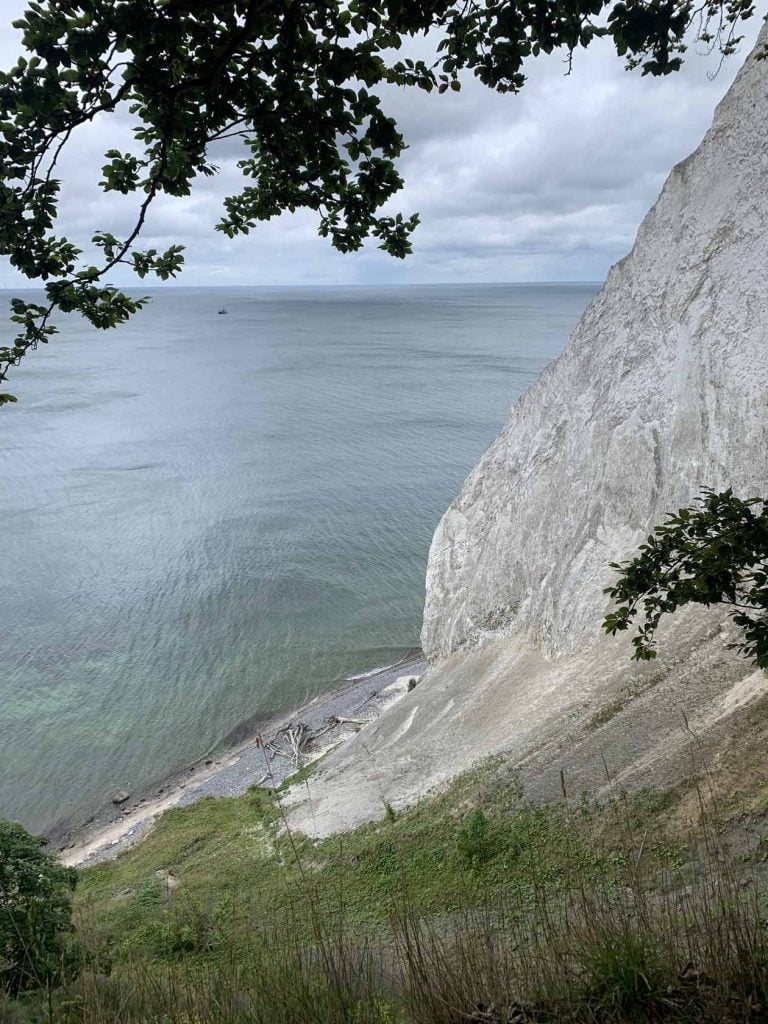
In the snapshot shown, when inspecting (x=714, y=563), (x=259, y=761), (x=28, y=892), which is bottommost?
(x=259, y=761)

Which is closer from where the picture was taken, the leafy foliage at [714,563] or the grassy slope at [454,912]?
the grassy slope at [454,912]

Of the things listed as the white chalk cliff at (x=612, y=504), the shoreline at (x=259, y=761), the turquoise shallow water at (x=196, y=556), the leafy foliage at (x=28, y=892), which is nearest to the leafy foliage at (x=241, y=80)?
the leafy foliage at (x=28, y=892)

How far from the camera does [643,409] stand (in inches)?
803

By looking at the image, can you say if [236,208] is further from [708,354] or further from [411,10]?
[708,354]

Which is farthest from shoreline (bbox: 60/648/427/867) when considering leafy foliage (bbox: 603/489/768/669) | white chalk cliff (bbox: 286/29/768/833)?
leafy foliage (bbox: 603/489/768/669)

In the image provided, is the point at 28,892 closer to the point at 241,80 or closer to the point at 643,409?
the point at 241,80

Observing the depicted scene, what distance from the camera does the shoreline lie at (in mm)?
25156

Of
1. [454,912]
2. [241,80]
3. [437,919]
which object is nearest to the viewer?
[241,80]

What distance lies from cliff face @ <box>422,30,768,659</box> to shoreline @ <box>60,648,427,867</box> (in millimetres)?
7512

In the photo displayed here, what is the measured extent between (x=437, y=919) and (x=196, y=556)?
36.6 m

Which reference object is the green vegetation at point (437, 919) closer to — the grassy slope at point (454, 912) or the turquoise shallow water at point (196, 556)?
the grassy slope at point (454, 912)

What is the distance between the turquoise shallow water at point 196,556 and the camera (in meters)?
31.2

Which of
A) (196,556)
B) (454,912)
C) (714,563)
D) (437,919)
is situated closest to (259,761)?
(437,919)

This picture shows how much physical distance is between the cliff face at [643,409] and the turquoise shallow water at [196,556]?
45.2 ft
